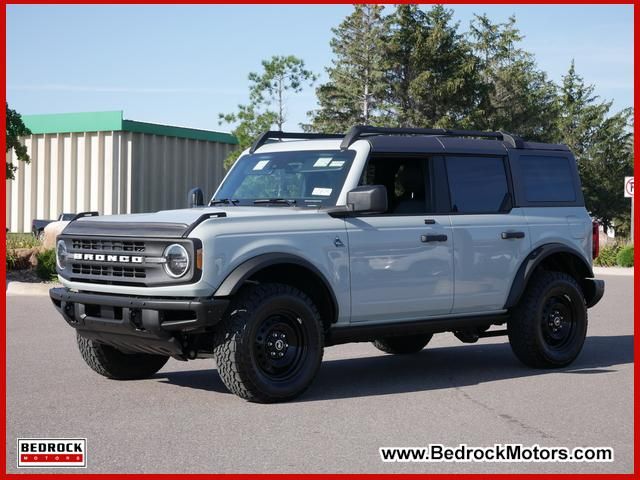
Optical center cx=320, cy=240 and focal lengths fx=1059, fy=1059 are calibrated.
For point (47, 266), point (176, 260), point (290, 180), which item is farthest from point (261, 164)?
point (47, 266)

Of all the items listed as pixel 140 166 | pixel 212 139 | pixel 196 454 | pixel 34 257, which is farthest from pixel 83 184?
pixel 196 454

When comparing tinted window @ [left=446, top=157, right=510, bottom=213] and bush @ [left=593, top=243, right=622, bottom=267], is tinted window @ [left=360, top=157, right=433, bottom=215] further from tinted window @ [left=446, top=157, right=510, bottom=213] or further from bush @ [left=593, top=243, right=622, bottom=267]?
bush @ [left=593, top=243, right=622, bottom=267]

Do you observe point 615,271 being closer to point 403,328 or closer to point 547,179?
point 547,179

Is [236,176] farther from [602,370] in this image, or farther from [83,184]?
[83,184]

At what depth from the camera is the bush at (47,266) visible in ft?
73.3

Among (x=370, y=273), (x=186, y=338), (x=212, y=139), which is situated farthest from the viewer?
(x=212, y=139)

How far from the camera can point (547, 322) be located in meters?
10.4

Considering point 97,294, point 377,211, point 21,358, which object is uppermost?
point 377,211

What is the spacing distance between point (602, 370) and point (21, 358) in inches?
231

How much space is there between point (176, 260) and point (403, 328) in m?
2.29

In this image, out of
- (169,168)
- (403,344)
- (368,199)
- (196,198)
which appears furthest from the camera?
(169,168)

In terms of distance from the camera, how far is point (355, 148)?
9.33 m

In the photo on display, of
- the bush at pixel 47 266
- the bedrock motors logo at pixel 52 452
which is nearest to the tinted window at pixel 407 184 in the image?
the bedrock motors logo at pixel 52 452

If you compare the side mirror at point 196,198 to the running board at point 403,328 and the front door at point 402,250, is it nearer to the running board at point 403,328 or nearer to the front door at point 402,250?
the front door at point 402,250
